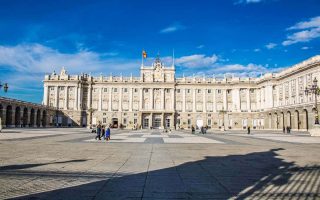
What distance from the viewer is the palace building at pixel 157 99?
93562 millimetres

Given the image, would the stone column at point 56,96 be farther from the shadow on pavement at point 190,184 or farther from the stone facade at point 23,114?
the shadow on pavement at point 190,184

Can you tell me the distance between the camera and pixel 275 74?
84312mm

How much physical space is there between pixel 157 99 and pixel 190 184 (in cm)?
8957

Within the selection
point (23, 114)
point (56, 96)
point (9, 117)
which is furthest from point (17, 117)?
point (56, 96)

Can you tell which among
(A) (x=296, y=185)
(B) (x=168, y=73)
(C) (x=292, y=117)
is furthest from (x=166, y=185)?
(B) (x=168, y=73)

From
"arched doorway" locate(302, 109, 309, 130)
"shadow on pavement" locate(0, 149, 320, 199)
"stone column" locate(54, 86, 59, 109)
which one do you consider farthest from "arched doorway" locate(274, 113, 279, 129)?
"shadow on pavement" locate(0, 149, 320, 199)

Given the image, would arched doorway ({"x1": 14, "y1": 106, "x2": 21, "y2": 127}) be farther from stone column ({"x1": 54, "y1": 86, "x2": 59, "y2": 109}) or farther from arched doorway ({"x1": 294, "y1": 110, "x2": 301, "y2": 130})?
arched doorway ({"x1": 294, "y1": 110, "x2": 301, "y2": 130})

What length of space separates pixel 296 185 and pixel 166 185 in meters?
3.65

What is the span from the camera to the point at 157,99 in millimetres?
97375

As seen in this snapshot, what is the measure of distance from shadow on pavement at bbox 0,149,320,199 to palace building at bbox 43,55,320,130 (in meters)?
81.4

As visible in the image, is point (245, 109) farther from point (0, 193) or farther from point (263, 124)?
point (0, 193)

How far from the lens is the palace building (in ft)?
307

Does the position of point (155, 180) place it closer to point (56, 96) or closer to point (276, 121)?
point (276, 121)

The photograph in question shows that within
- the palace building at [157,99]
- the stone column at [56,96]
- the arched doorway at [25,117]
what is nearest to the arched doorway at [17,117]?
the arched doorway at [25,117]
